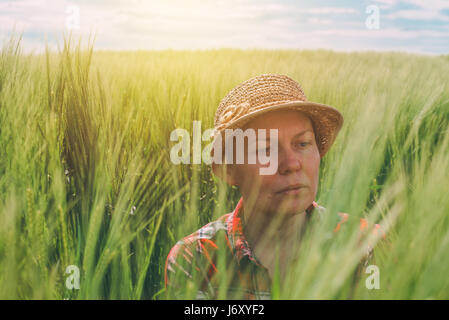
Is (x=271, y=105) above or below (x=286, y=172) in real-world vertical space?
above

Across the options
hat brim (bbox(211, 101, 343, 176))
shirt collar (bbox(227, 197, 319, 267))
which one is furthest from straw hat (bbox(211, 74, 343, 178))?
shirt collar (bbox(227, 197, 319, 267))

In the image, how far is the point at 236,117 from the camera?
77 centimetres

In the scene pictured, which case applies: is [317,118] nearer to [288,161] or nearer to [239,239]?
[288,161]

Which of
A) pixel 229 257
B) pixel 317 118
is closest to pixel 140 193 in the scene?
pixel 229 257

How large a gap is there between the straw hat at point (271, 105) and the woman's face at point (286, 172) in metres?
0.03

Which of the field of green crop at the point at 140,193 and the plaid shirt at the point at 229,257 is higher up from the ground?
the field of green crop at the point at 140,193

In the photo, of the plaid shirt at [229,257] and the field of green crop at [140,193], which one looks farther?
the plaid shirt at [229,257]

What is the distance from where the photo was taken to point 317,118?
82cm

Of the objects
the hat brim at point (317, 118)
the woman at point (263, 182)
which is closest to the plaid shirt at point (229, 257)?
the woman at point (263, 182)

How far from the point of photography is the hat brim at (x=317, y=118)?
719 millimetres

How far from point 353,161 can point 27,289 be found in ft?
1.58

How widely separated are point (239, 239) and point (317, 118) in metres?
0.31

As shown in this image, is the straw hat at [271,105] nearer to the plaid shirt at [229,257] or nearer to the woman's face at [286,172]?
the woman's face at [286,172]
